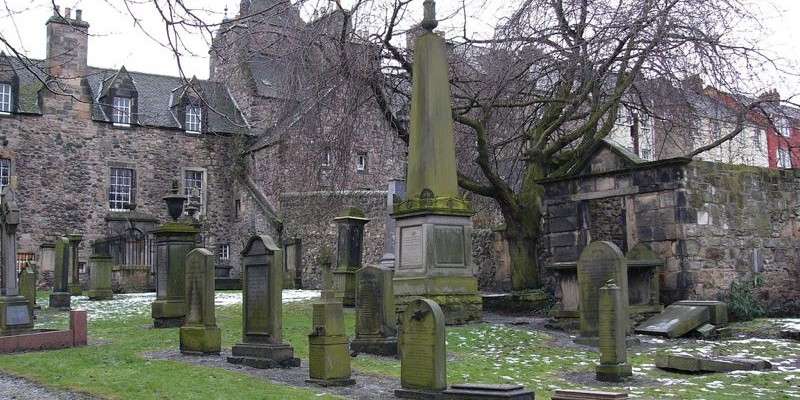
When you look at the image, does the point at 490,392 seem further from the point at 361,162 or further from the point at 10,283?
the point at 361,162

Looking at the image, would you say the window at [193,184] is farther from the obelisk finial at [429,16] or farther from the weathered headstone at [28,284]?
the obelisk finial at [429,16]

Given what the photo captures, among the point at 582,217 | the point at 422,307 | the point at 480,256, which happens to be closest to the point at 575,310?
the point at 582,217

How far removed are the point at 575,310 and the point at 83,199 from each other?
83.3 feet

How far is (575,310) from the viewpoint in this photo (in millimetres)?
15609

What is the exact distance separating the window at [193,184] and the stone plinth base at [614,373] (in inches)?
1140

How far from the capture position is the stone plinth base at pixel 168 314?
53.1 feet

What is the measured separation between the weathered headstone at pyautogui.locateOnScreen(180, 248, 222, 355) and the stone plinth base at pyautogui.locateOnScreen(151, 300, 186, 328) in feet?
12.3

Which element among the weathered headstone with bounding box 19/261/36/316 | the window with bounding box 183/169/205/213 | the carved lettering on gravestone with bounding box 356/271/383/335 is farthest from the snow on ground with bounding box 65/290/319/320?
the window with bounding box 183/169/205/213

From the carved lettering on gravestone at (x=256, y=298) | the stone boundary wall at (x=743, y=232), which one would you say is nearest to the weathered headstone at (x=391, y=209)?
the stone boundary wall at (x=743, y=232)

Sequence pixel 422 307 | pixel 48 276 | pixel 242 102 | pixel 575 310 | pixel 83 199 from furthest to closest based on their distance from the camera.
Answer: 1. pixel 242 102
2. pixel 83 199
3. pixel 48 276
4. pixel 575 310
5. pixel 422 307

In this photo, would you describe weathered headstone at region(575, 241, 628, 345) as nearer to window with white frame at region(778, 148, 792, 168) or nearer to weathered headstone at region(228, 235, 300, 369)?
weathered headstone at region(228, 235, 300, 369)

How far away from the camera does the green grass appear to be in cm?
881

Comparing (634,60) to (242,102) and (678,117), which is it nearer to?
(678,117)

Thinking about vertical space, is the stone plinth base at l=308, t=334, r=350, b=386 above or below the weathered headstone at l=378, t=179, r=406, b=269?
below
